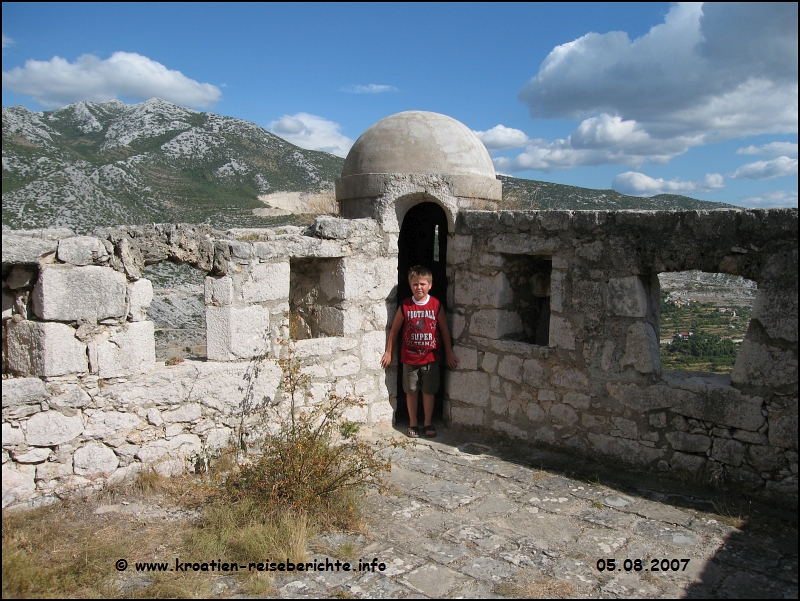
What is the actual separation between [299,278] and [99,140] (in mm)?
23953

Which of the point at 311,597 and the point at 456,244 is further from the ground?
the point at 456,244

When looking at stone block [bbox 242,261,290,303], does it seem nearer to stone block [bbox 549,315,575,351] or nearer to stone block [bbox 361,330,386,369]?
stone block [bbox 361,330,386,369]

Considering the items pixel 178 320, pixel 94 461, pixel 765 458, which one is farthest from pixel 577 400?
pixel 178 320

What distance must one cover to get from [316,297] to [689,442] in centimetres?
354

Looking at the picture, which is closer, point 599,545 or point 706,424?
point 599,545

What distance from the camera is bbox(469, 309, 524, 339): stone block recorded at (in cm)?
572

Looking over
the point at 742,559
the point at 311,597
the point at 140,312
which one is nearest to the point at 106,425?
the point at 140,312

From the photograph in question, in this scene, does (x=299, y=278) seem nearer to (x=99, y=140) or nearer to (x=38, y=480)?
(x=38, y=480)

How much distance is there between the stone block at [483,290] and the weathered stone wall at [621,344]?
0.04 ft

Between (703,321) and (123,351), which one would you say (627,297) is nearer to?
(123,351)

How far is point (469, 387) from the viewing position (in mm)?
5992

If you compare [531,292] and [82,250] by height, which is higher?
[82,250]

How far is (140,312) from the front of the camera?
15.1 feet

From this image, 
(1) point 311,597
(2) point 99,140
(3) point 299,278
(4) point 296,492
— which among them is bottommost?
(1) point 311,597
